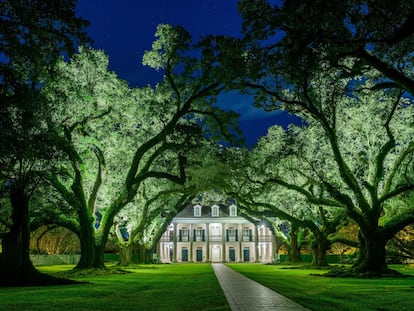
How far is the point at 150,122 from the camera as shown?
29891mm

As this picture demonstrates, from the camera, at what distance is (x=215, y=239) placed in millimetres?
71875

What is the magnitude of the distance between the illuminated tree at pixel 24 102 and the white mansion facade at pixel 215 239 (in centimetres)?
5120

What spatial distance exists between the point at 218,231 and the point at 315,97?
167 feet

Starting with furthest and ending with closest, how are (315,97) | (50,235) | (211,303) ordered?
(50,235) < (315,97) < (211,303)

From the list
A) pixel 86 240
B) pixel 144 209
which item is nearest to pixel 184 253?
pixel 144 209

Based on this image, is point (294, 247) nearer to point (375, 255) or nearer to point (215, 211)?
point (375, 255)

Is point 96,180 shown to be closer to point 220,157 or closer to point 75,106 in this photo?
point 75,106

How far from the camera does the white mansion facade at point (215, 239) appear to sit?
2815 inches

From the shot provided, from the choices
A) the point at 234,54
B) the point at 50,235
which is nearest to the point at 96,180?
the point at 234,54

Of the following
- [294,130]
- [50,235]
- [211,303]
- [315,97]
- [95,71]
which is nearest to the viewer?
[211,303]

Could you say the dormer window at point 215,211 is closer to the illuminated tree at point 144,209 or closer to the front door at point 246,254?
the front door at point 246,254

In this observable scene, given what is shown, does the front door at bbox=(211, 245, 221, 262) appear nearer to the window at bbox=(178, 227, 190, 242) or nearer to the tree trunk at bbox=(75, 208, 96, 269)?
the window at bbox=(178, 227, 190, 242)

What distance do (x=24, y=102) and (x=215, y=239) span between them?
59645mm

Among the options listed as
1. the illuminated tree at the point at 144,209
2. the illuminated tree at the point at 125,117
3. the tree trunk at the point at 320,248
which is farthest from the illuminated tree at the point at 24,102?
the tree trunk at the point at 320,248
